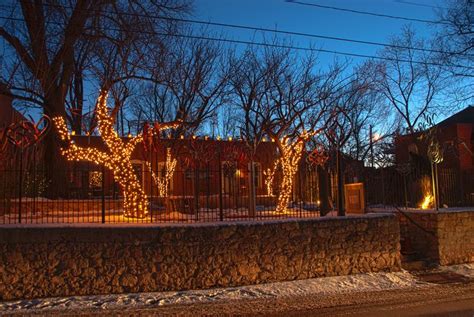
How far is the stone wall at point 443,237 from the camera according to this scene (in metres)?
12.1

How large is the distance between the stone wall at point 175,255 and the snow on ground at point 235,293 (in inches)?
10.2

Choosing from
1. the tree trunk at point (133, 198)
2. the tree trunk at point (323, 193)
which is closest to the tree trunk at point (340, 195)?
the tree trunk at point (323, 193)

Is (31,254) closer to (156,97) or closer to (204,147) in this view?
(204,147)

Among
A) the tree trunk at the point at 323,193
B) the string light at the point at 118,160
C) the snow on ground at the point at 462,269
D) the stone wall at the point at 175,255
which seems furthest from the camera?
the string light at the point at 118,160

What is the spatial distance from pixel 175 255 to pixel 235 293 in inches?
57.1

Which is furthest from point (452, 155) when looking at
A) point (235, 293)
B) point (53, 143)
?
point (235, 293)

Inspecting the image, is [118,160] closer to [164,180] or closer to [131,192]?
[131,192]

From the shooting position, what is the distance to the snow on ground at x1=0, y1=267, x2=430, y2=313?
8.31 m

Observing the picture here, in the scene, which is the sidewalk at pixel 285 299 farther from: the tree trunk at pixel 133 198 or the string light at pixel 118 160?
the string light at pixel 118 160

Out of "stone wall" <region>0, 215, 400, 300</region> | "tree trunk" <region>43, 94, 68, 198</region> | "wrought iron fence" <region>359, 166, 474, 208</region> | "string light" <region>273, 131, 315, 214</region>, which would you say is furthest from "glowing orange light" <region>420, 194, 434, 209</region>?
"tree trunk" <region>43, 94, 68, 198</region>

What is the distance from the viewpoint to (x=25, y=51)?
13.1 metres

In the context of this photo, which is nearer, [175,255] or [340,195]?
[175,255]

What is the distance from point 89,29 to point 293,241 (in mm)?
8607

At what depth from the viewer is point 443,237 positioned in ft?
39.9
